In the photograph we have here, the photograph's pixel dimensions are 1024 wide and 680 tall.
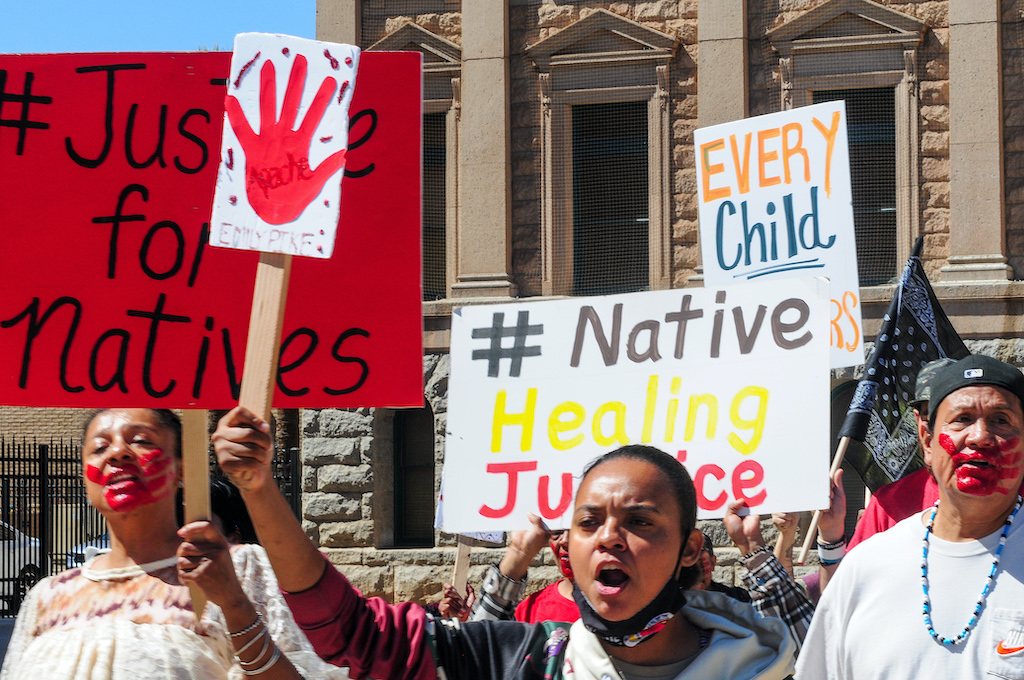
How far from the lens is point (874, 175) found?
13094mm

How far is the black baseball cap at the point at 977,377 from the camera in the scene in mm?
2918

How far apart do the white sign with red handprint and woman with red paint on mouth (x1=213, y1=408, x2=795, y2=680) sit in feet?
2.43

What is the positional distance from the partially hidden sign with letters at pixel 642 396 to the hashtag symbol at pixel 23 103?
1.64m

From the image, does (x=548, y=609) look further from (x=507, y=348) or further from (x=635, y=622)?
(x=635, y=622)

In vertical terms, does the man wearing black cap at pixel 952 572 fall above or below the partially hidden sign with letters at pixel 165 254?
below

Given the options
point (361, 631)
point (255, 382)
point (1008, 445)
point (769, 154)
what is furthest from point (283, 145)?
point (769, 154)

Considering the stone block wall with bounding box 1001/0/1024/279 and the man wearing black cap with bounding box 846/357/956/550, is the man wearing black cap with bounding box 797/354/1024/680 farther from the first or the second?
the stone block wall with bounding box 1001/0/1024/279

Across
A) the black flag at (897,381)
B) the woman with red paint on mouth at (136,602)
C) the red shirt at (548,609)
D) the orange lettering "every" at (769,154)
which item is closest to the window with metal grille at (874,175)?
the orange lettering "every" at (769,154)

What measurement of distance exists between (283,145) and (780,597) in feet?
5.57

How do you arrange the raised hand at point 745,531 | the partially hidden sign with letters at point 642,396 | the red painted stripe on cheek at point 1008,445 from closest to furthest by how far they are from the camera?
1. the red painted stripe on cheek at point 1008,445
2. the raised hand at point 745,531
3. the partially hidden sign with letters at point 642,396

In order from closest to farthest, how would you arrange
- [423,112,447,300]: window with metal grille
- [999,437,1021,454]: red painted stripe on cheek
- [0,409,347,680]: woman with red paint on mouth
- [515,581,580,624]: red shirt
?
[0,409,347,680]: woman with red paint on mouth < [999,437,1021,454]: red painted stripe on cheek < [515,581,580,624]: red shirt < [423,112,447,300]: window with metal grille

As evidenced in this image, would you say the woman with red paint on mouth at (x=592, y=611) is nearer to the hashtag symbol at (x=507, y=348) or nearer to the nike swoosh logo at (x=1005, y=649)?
the nike swoosh logo at (x=1005, y=649)

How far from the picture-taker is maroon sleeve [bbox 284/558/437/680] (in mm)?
2289

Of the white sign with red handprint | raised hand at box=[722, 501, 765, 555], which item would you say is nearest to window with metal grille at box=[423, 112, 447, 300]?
raised hand at box=[722, 501, 765, 555]
